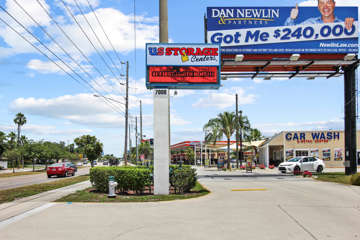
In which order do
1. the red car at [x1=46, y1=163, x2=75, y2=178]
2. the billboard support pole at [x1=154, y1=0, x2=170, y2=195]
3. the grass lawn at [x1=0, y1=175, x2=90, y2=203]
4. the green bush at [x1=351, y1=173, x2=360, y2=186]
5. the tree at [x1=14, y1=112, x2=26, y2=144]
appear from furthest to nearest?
the tree at [x1=14, y1=112, x2=26, y2=144]
the red car at [x1=46, y1=163, x2=75, y2=178]
the green bush at [x1=351, y1=173, x2=360, y2=186]
the grass lawn at [x1=0, y1=175, x2=90, y2=203]
the billboard support pole at [x1=154, y1=0, x2=170, y2=195]

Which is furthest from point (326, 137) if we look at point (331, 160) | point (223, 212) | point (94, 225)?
point (94, 225)

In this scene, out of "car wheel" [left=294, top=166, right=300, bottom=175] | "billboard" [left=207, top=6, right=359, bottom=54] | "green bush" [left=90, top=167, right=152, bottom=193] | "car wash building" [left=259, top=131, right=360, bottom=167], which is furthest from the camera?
"car wash building" [left=259, top=131, right=360, bottom=167]

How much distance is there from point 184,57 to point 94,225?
337 inches

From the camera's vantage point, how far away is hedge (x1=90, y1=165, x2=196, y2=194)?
13.6 meters

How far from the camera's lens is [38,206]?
36.6 ft

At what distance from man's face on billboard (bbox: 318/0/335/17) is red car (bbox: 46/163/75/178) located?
2569cm

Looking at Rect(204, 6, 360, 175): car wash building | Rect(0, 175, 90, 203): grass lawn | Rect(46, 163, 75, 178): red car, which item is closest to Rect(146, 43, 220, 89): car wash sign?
Rect(0, 175, 90, 203): grass lawn

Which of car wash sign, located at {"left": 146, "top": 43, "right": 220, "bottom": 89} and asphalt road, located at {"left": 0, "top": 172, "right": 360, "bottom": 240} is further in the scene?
car wash sign, located at {"left": 146, "top": 43, "right": 220, "bottom": 89}

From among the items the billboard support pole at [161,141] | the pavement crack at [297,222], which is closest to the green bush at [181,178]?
the billboard support pole at [161,141]

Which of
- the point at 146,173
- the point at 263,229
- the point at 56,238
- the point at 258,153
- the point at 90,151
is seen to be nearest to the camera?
the point at 56,238

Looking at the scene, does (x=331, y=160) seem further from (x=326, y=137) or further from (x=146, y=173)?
(x=146, y=173)

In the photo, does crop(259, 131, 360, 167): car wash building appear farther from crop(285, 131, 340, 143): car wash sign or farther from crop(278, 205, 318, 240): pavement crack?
crop(278, 205, 318, 240): pavement crack

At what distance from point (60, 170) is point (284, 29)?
22782mm

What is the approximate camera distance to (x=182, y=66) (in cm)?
1447
